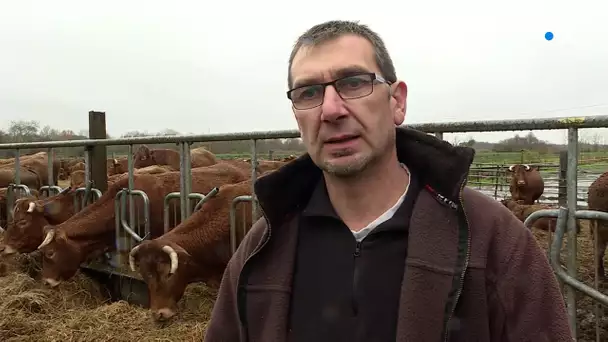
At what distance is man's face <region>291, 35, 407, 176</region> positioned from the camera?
174cm

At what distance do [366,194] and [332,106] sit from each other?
0.32 metres

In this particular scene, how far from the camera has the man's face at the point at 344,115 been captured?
1737 mm

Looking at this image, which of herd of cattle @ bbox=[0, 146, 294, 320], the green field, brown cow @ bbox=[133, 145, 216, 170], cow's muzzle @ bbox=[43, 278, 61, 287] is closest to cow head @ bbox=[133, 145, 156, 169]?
brown cow @ bbox=[133, 145, 216, 170]

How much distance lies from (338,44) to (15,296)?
5.65 metres

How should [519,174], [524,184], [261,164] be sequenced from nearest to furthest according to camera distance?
[261,164] → [524,184] → [519,174]

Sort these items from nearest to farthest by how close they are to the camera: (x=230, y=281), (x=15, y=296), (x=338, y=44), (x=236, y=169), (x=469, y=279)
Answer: (x=469, y=279) → (x=338, y=44) → (x=230, y=281) → (x=15, y=296) → (x=236, y=169)

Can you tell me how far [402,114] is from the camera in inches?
76.5

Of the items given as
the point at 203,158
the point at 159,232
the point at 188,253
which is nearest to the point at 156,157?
the point at 203,158

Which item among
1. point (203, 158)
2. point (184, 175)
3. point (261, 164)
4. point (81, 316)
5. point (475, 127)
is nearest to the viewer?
point (475, 127)

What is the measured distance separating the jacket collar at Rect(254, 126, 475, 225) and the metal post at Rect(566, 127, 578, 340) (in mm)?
1448

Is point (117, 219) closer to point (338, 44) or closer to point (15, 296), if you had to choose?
point (15, 296)

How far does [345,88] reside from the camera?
1755 millimetres

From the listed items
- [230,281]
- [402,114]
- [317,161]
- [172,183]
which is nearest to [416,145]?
[402,114]

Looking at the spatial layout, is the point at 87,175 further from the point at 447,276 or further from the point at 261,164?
the point at 447,276
